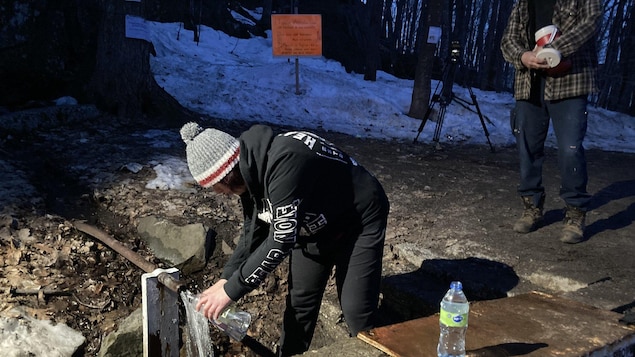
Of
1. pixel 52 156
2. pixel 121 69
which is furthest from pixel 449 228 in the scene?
pixel 121 69

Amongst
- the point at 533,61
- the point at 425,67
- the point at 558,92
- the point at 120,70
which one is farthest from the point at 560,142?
the point at 425,67

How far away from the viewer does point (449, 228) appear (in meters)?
4.50

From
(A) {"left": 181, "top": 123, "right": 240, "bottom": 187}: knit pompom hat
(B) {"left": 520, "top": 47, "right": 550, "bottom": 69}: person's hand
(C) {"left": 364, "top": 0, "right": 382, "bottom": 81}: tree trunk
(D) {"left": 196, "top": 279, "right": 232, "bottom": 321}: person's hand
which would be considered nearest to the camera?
(A) {"left": 181, "top": 123, "right": 240, "bottom": 187}: knit pompom hat

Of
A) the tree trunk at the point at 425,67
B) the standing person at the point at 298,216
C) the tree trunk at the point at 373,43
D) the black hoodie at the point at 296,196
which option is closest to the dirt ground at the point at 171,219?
the standing person at the point at 298,216

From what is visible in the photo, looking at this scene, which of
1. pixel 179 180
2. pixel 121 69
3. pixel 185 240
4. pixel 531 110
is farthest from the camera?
pixel 121 69

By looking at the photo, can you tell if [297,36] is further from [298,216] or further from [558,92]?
[298,216]

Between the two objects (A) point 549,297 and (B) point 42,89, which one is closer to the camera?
(A) point 549,297

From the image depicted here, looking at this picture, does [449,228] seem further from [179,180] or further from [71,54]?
[71,54]

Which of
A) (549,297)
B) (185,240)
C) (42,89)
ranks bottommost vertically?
(185,240)

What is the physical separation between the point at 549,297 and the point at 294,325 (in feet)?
4.61

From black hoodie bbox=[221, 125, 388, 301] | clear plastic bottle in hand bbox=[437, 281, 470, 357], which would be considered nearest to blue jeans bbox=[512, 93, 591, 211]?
black hoodie bbox=[221, 125, 388, 301]

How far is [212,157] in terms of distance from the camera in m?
2.22

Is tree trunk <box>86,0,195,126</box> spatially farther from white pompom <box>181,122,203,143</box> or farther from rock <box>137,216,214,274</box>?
white pompom <box>181,122,203,143</box>

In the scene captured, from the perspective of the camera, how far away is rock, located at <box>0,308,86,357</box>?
10.1 feet
